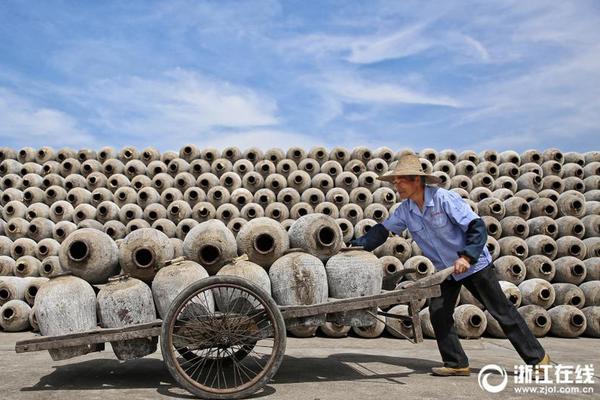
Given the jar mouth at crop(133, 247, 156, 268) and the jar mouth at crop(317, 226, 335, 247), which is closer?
the jar mouth at crop(133, 247, 156, 268)

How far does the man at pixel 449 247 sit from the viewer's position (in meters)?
4.19

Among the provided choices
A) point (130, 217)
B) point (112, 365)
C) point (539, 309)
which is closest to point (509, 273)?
point (539, 309)

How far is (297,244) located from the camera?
15.0 ft

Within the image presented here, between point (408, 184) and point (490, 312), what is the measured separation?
136 cm

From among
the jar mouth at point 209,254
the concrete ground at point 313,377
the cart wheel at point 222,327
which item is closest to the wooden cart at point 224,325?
the cart wheel at point 222,327

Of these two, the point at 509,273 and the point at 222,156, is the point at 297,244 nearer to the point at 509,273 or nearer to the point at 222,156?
the point at 509,273

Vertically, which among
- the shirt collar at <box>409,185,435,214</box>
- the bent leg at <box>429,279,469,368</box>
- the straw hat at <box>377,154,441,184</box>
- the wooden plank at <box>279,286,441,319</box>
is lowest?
the bent leg at <box>429,279,469,368</box>

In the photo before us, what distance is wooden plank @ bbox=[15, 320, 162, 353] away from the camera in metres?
3.64

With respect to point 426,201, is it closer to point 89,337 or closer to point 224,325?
point 224,325

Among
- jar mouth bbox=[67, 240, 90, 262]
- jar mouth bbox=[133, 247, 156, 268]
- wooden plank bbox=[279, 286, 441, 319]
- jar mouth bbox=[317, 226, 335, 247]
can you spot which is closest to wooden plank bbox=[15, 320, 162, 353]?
jar mouth bbox=[133, 247, 156, 268]

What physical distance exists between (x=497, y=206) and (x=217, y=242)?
7.33m

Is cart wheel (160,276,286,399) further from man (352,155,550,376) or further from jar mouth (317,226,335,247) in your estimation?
man (352,155,550,376)

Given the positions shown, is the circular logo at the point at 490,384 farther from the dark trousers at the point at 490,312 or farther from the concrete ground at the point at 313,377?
the dark trousers at the point at 490,312

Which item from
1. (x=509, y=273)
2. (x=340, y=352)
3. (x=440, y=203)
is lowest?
(x=340, y=352)
